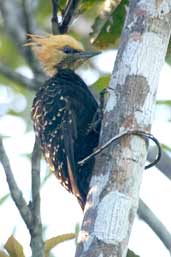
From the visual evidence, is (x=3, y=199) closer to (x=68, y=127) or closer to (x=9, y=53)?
(x=68, y=127)

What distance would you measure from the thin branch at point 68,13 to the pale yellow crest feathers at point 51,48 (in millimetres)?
700

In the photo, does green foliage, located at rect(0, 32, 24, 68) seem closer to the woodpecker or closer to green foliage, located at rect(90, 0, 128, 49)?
the woodpecker

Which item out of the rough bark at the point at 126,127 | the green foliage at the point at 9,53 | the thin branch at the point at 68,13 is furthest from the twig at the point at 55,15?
the green foliage at the point at 9,53

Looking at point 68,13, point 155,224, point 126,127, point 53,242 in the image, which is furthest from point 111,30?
point 126,127

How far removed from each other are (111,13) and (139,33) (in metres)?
1.24

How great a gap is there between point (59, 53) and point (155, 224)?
1519 mm

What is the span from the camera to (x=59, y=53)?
197 inches

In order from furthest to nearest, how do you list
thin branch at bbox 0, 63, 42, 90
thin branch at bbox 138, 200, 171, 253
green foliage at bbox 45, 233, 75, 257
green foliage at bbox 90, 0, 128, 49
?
green foliage at bbox 90, 0, 128, 49, thin branch at bbox 0, 63, 42, 90, thin branch at bbox 138, 200, 171, 253, green foliage at bbox 45, 233, 75, 257

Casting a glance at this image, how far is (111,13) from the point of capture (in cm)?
433

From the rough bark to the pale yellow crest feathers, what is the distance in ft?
5.59

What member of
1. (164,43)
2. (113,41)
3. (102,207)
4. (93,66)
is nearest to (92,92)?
(113,41)

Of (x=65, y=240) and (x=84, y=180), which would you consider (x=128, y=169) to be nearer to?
(x=65, y=240)

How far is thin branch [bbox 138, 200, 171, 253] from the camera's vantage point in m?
3.74

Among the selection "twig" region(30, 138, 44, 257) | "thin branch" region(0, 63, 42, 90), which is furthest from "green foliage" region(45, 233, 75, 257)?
"thin branch" region(0, 63, 42, 90)
